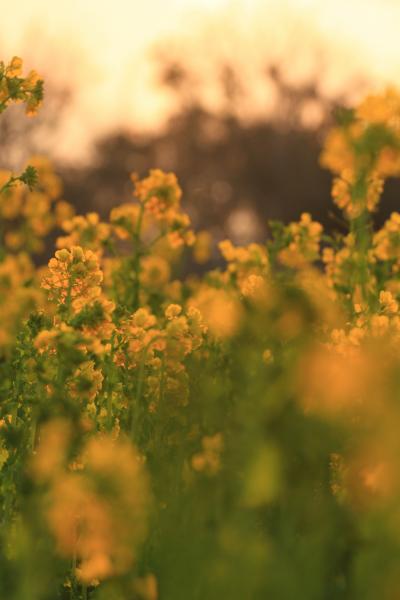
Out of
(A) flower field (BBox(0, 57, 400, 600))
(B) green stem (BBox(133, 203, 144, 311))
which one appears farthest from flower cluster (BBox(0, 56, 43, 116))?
(B) green stem (BBox(133, 203, 144, 311))

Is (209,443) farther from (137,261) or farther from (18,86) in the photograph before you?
(137,261)

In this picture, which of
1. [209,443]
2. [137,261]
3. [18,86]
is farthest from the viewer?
[137,261]

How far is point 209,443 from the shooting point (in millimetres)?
2086

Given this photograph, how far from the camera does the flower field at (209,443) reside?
3.90ft

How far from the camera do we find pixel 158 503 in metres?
1.76

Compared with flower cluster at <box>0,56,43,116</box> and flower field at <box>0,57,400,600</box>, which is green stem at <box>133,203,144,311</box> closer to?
flower field at <box>0,57,400,600</box>

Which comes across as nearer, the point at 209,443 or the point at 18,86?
the point at 209,443

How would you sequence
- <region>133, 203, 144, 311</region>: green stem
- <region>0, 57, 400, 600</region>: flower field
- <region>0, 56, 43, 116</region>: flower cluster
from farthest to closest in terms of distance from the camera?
<region>133, 203, 144, 311</region>: green stem < <region>0, 56, 43, 116</region>: flower cluster < <region>0, 57, 400, 600</region>: flower field

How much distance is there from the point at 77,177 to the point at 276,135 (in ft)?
18.7

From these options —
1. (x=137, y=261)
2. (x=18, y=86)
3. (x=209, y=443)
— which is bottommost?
(x=209, y=443)

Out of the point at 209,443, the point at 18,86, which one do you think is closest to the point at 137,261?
the point at 18,86

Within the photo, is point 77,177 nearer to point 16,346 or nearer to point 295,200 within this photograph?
point 295,200

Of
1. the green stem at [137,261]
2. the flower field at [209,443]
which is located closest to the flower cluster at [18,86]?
the flower field at [209,443]

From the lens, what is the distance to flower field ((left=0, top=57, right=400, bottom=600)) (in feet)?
3.90
